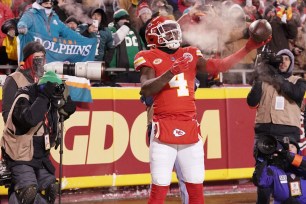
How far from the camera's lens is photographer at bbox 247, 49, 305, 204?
27.6 feet

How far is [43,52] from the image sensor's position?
7.22 metres

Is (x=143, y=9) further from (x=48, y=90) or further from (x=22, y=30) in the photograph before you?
(x=48, y=90)

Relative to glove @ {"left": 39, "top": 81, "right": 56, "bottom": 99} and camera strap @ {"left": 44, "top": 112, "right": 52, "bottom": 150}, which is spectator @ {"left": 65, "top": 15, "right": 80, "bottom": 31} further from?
glove @ {"left": 39, "top": 81, "right": 56, "bottom": 99}

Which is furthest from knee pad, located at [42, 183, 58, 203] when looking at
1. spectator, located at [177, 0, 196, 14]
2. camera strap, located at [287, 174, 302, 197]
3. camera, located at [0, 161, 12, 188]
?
spectator, located at [177, 0, 196, 14]

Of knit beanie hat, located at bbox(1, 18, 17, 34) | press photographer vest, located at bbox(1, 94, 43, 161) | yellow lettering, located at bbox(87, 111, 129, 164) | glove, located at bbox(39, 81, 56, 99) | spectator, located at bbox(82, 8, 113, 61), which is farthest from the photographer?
spectator, located at bbox(82, 8, 113, 61)

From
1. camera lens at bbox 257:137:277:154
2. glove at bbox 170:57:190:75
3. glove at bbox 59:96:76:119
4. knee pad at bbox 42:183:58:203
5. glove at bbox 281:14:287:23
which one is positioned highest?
glove at bbox 281:14:287:23

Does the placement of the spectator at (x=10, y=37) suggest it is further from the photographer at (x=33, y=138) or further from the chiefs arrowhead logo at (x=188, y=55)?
the chiefs arrowhead logo at (x=188, y=55)

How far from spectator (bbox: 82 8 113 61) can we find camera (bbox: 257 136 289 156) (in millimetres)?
3548

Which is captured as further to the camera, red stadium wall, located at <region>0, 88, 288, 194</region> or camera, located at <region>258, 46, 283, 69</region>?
red stadium wall, located at <region>0, 88, 288, 194</region>

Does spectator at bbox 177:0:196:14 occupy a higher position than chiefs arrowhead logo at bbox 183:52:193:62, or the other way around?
spectator at bbox 177:0:196:14

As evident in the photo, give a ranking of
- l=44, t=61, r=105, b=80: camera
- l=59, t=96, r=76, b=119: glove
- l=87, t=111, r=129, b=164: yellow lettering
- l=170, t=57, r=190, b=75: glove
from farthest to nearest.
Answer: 1. l=87, t=111, r=129, b=164: yellow lettering
2. l=44, t=61, r=105, b=80: camera
3. l=59, t=96, r=76, b=119: glove
4. l=170, t=57, r=190, b=75: glove

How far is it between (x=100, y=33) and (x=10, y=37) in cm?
148

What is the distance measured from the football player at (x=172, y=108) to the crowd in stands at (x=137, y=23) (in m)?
2.95

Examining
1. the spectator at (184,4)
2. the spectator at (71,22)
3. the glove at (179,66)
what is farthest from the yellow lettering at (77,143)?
the glove at (179,66)
